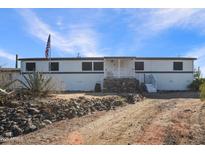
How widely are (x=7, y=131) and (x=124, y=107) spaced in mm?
6799

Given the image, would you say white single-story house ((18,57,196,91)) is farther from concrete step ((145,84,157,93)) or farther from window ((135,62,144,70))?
concrete step ((145,84,157,93))

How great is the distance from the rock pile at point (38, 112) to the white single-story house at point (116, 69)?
12.9 metres

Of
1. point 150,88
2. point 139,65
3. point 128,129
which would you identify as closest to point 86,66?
point 139,65

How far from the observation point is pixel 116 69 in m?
32.8

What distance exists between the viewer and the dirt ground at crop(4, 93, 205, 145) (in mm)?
11508

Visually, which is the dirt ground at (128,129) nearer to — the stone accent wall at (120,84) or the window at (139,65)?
the stone accent wall at (120,84)

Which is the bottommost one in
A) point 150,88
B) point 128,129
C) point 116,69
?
point 128,129

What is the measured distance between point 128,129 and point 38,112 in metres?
4.32

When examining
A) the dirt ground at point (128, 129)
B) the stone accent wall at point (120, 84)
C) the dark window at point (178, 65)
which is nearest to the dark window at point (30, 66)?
the stone accent wall at point (120, 84)

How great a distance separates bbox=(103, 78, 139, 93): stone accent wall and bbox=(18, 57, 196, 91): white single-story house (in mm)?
1757

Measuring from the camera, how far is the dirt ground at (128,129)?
11.5m

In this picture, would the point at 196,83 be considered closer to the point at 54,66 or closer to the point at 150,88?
the point at 150,88

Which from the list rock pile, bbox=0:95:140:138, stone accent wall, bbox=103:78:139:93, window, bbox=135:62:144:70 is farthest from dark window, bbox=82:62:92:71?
rock pile, bbox=0:95:140:138
